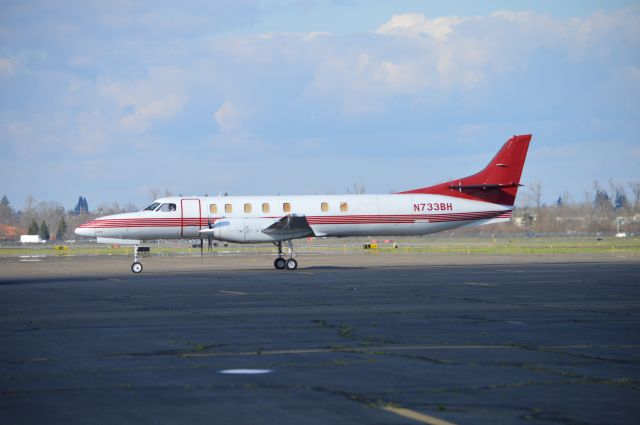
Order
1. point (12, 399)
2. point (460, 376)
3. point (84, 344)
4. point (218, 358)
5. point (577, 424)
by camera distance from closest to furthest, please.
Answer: point (577, 424) < point (12, 399) < point (460, 376) < point (218, 358) < point (84, 344)

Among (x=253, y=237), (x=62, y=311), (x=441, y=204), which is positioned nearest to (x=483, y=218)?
(x=441, y=204)

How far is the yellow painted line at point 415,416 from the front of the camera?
863 cm

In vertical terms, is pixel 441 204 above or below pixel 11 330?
above

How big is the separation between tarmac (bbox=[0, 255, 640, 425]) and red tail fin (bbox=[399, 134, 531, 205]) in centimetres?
1783

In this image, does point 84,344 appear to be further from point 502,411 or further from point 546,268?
point 546,268

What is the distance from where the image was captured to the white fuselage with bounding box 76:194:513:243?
42.8 metres

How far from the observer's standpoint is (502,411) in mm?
9172

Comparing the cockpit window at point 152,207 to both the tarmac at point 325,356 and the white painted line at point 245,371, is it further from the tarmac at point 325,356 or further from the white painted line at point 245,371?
the white painted line at point 245,371

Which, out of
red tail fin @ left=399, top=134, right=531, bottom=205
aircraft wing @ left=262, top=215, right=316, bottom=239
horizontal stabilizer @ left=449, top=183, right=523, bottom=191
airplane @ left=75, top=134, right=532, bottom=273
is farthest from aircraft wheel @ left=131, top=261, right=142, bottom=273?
horizontal stabilizer @ left=449, top=183, right=523, bottom=191

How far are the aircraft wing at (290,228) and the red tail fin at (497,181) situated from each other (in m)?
6.81

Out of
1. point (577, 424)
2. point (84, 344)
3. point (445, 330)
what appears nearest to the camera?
point (577, 424)

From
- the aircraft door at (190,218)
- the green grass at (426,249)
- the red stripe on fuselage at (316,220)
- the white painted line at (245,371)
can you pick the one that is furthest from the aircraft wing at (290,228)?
the white painted line at (245,371)

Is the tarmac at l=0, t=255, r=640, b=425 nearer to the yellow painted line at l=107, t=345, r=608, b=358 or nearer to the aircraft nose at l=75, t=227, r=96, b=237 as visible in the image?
the yellow painted line at l=107, t=345, r=608, b=358

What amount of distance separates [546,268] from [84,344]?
94.9ft
